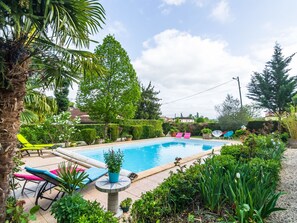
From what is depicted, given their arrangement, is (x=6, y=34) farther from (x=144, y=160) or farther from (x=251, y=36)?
(x=251, y=36)

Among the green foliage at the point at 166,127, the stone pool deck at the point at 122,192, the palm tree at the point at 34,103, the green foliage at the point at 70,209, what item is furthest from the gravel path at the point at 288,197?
the green foliage at the point at 166,127

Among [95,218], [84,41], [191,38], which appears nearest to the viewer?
[95,218]

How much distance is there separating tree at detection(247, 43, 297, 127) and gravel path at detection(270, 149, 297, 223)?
2238cm

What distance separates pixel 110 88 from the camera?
1631 cm

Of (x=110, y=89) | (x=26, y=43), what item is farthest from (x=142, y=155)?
(x=26, y=43)

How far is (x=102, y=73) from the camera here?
16.4 feet

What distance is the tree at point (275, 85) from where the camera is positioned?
2492 cm

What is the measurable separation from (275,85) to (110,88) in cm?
2472

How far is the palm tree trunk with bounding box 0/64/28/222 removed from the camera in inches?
102

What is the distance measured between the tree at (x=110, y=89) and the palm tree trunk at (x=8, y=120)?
43.2 ft

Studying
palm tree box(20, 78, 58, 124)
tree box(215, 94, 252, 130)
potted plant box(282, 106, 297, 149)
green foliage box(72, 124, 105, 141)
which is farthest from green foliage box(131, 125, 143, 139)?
potted plant box(282, 106, 297, 149)

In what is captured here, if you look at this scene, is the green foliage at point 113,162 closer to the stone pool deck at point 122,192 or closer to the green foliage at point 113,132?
the stone pool deck at point 122,192

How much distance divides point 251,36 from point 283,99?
1876 centimetres

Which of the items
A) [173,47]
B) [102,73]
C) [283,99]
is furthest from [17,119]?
[283,99]
